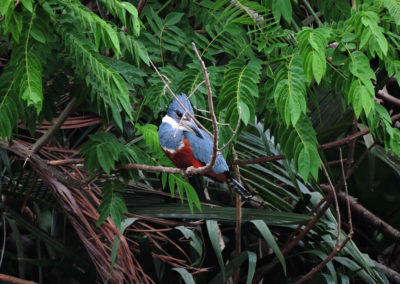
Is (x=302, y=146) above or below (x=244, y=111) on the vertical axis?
below

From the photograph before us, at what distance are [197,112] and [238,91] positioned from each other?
70cm

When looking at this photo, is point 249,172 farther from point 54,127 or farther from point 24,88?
point 24,88

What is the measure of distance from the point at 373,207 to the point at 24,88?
3.50m

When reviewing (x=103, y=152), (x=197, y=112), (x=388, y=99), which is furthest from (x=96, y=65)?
(x=388, y=99)

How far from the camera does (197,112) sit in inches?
123

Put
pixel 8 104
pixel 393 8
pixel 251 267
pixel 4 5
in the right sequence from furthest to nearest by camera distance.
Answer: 1. pixel 251 267
2. pixel 8 104
3. pixel 393 8
4. pixel 4 5

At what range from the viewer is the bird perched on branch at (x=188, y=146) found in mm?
3023

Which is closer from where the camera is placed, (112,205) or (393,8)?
(393,8)

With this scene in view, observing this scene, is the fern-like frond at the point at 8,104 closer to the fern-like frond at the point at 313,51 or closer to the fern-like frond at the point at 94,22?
the fern-like frond at the point at 94,22

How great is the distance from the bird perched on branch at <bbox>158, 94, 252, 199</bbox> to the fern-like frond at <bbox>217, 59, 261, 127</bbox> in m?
0.51

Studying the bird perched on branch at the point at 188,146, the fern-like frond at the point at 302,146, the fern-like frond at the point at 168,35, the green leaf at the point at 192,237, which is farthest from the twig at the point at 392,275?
the fern-like frond at the point at 168,35

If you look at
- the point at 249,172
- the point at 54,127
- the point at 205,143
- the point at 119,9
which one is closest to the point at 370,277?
the point at 249,172

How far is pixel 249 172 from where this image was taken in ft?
12.8

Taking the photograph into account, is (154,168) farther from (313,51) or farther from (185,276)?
(185,276)
